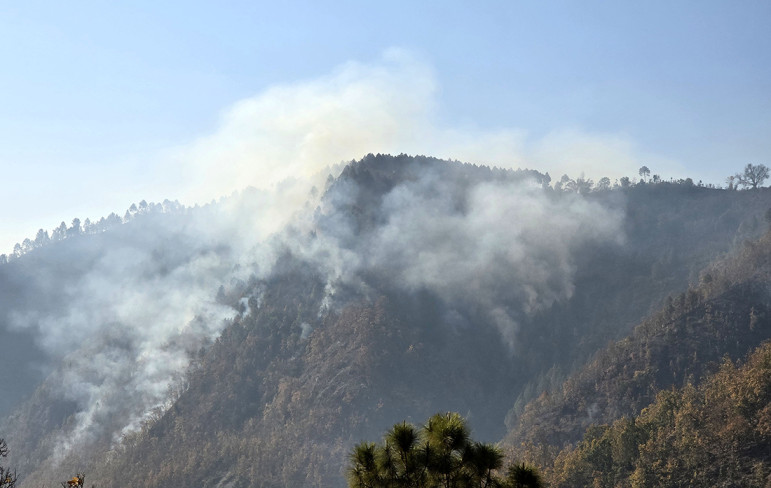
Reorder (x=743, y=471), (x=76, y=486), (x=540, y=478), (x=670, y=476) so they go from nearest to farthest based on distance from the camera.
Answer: (x=540, y=478)
(x=76, y=486)
(x=743, y=471)
(x=670, y=476)

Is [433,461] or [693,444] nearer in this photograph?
[433,461]

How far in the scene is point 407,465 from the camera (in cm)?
3328

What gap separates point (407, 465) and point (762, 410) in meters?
130

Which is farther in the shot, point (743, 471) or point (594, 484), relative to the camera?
point (594, 484)

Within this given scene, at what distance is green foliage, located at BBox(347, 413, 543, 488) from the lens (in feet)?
109

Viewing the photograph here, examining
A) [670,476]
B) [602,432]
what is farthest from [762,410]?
[602,432]

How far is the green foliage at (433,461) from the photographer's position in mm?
A: 33094

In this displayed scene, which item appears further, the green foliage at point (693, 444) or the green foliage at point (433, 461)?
the green foliage at point (693, 444)

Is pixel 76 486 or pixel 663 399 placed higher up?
pixel 663 399

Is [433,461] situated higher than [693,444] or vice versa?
[693,444]

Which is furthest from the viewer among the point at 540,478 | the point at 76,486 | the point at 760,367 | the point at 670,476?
the point at 760,367

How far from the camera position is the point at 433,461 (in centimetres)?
3322

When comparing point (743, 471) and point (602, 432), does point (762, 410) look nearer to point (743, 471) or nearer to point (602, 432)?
point (743, 471)

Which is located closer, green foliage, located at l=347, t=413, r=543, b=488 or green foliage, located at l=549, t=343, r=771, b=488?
green foliage, located at l=347, t=413, r=543, b=488
